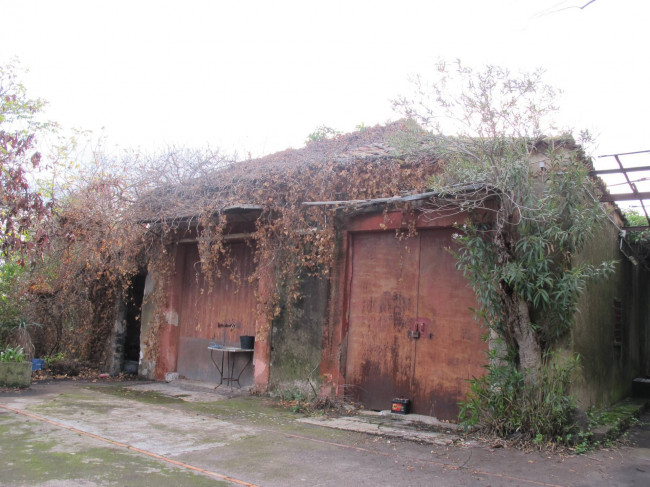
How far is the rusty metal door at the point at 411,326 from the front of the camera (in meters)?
6.71

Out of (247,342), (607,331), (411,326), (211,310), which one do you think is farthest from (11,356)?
(607,331)

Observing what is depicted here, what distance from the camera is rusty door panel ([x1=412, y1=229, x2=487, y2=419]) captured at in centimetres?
662

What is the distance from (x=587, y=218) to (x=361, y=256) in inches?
126

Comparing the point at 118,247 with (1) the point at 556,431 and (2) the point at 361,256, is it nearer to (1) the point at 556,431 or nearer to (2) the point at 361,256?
(2) the point at 361,256

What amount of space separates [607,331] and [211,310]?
21.6ft

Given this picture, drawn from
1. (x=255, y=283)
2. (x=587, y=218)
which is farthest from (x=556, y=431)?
(x=255, y=283)

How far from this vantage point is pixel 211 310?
9.80 metres

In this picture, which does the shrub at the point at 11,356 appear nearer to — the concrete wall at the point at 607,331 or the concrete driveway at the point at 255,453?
the concrete driveway at the point at 255,453

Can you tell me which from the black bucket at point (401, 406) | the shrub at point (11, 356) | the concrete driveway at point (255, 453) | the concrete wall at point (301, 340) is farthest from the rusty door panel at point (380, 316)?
the shrub at point (11, 356)

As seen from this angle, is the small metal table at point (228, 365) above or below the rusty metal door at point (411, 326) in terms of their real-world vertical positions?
below

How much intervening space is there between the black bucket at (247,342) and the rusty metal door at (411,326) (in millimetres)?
1997

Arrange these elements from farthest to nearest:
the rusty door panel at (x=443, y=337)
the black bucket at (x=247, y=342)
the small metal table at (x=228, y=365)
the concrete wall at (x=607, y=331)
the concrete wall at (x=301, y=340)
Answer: the small metal table at (x=228, y=365) → the black bucket at (x=247, y=342) → the concrete wall at (x=301, y=340) → the rusty door panel at (x=443, y=337) → the concrete wall at (x=607, y=331)

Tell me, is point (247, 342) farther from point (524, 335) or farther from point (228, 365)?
point (524, 335)

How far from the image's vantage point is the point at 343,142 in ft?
31.9
